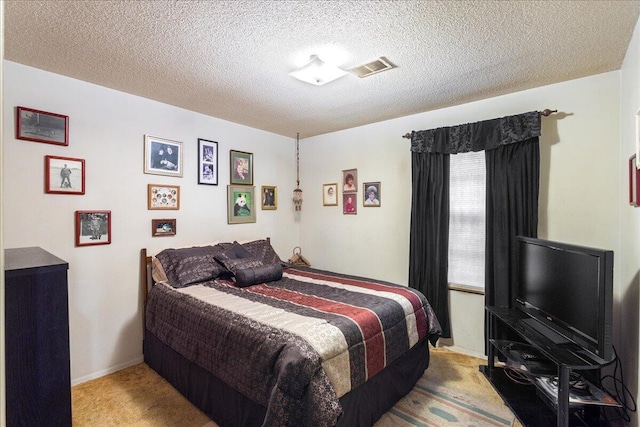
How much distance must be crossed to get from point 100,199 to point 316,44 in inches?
85.1

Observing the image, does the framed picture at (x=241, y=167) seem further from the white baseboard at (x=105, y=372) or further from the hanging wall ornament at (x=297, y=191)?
the white baseboard at (x=105, y=372)

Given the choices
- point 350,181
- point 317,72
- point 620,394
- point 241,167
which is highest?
point 317,72

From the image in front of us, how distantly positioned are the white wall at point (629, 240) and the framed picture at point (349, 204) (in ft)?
7.73

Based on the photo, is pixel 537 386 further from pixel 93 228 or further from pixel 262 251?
pixel 93 228

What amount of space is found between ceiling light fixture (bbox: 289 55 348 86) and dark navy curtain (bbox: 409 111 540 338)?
4.29 ft

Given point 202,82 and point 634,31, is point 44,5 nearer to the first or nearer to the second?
point 202,82

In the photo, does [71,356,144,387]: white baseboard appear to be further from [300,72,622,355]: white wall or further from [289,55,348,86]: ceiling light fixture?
[289,55,348,86]: ceiling light fixture

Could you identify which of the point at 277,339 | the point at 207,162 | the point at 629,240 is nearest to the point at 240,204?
the point at 207,162

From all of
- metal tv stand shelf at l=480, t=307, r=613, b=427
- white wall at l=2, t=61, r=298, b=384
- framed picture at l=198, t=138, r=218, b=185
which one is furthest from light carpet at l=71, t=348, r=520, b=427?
framed picture at l=198, t=138, r=218, b=185

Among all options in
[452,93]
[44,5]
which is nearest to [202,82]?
[44,5]

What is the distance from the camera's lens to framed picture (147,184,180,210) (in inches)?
116

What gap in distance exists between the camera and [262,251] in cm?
346

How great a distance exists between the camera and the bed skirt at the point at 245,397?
5.87 feet

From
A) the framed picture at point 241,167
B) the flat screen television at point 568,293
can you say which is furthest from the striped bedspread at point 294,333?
the framed picture at point 241,167
